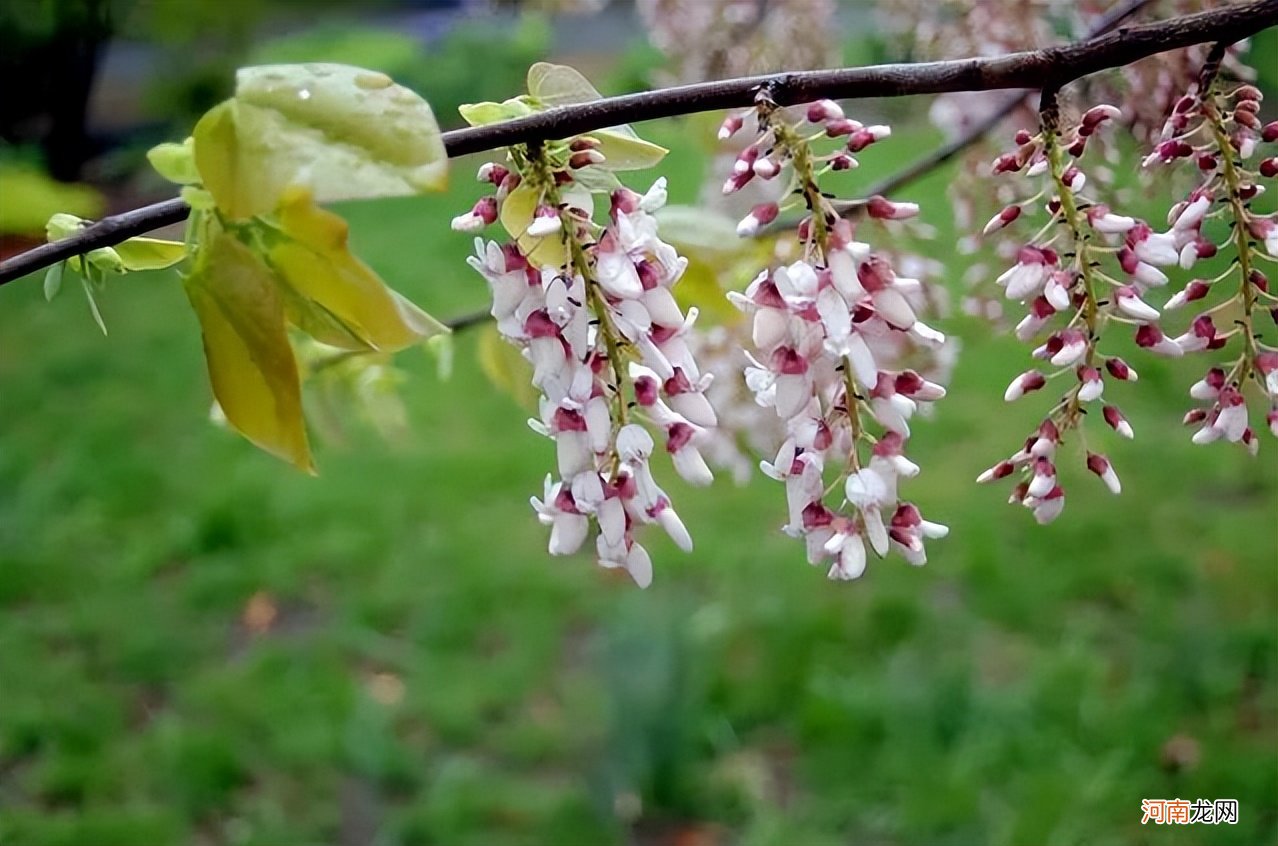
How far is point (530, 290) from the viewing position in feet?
0.81

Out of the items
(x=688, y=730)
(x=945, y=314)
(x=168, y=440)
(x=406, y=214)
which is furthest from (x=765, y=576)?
(x=168, y=440)

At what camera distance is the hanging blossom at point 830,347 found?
23cm

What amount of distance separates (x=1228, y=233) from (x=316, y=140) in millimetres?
208

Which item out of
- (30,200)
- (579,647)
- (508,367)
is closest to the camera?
(508,367)

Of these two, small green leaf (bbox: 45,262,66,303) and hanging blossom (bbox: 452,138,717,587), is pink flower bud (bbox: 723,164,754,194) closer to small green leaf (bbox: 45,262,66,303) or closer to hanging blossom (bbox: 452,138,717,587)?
hanging blossom (bbox: 452,138,717,587)

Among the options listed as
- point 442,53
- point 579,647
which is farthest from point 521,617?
point 442,53

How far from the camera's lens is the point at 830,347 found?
0.23 metres

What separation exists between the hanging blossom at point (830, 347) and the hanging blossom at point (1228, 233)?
0.07m

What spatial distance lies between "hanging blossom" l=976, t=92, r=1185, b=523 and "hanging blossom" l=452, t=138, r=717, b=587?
7 centimetres

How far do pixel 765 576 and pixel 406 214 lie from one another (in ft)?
1.87

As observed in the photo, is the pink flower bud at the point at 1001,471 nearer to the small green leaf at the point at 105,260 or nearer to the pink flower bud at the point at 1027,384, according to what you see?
the pink flower bud at the point at 1027,384

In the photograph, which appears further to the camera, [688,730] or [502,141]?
[688,730]

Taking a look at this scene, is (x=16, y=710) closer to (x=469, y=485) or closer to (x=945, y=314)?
(x=469, y=485)

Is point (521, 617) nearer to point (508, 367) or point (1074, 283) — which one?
point (508, 367)
